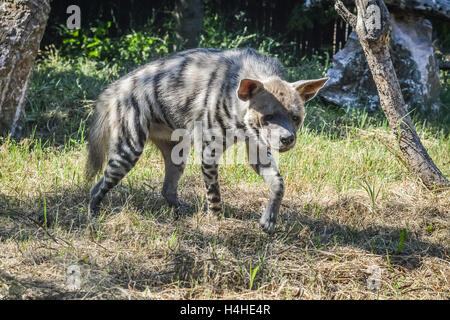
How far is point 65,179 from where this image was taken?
500 centimetres

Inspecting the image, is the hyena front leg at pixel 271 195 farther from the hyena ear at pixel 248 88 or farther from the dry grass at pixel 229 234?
the hyena ear at pixel 248 88

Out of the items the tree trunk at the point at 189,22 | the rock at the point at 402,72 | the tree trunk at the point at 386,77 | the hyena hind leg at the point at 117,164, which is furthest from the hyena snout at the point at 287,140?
the tree trunk at the point at 189,22

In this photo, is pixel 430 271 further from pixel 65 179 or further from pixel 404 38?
pixel 404 38

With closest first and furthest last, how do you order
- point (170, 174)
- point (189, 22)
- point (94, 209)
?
point (94, 209) < point (170, 174) < point (189, 22)

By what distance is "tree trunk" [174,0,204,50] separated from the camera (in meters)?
9.02

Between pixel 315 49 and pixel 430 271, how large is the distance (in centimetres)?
718

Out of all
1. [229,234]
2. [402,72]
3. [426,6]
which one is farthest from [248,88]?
[426,6]

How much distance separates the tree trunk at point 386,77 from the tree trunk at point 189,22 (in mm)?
4402

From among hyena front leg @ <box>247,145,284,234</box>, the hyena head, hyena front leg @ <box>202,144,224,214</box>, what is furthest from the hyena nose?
hyena front leg @ <box>202,144,224,214</box>

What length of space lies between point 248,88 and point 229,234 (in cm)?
103

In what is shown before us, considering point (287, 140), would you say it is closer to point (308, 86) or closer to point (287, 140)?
point (287, 140)

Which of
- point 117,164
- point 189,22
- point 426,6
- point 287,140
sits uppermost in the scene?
point 426,6

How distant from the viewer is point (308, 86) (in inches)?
163

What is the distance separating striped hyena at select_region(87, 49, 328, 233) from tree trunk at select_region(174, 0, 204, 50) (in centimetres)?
443
